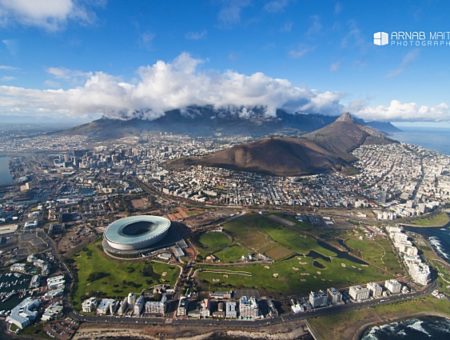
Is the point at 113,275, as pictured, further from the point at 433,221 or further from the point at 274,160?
the point at 274,160

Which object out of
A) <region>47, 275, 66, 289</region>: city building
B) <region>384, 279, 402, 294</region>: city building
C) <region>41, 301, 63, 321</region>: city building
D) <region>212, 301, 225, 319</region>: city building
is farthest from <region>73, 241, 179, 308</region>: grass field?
<region>384, 279, 402, 294</region>: city building

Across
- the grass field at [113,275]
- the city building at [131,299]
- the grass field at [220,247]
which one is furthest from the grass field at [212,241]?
the city building at [131,299]

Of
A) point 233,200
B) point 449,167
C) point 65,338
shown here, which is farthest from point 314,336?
point 449,167

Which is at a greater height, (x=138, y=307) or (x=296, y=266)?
(x=138, y=307)

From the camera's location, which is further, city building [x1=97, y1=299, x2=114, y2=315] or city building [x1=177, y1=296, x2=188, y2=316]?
city building [x1=97, y1=299, x2=114, y2=315]

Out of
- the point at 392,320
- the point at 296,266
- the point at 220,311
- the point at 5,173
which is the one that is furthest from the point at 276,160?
the point at 5,173

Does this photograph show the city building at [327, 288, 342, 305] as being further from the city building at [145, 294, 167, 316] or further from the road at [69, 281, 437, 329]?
the city building at [145, 294, 167, 316]
